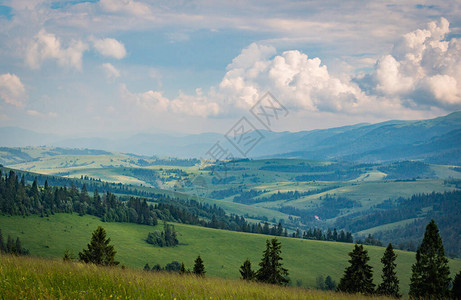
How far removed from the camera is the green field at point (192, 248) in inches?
5472

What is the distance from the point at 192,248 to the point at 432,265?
147217 mm

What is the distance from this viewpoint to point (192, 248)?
17262cm

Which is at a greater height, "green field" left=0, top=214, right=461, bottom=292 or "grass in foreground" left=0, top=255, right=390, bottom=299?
"grass in foreground" left=0, top=255, right=390, bottom=299

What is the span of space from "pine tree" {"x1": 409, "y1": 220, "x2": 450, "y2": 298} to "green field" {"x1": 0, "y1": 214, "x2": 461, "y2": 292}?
9662 centimetres

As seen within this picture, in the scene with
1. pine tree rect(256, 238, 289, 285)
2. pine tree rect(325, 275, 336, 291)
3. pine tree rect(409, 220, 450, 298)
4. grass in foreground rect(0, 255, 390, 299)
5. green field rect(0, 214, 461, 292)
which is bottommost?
pine tree rect(325, 275, 336, 291)

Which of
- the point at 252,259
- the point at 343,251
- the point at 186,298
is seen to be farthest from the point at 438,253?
the point at 343,251

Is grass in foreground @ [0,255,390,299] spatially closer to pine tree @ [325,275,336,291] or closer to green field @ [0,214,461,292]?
green field @ [0,214,461,292]

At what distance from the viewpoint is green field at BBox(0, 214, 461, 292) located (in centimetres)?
13900

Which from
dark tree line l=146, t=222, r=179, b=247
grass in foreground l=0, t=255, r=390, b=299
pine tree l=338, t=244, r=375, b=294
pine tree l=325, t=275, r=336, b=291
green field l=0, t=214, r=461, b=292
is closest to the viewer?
grass in foreground l=0, t=255, r=390, b=299

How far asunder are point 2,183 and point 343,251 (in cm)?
16685

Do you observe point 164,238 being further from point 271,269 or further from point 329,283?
point 271,269

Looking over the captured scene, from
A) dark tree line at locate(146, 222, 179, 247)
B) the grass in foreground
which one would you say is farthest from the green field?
the grass in foreground

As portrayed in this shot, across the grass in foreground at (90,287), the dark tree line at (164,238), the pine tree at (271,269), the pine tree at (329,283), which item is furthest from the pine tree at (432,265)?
the dark tree line at (164,238)

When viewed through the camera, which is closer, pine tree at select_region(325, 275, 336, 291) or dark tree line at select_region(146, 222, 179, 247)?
pine tree at select_region(325, 275, 336, 291)
